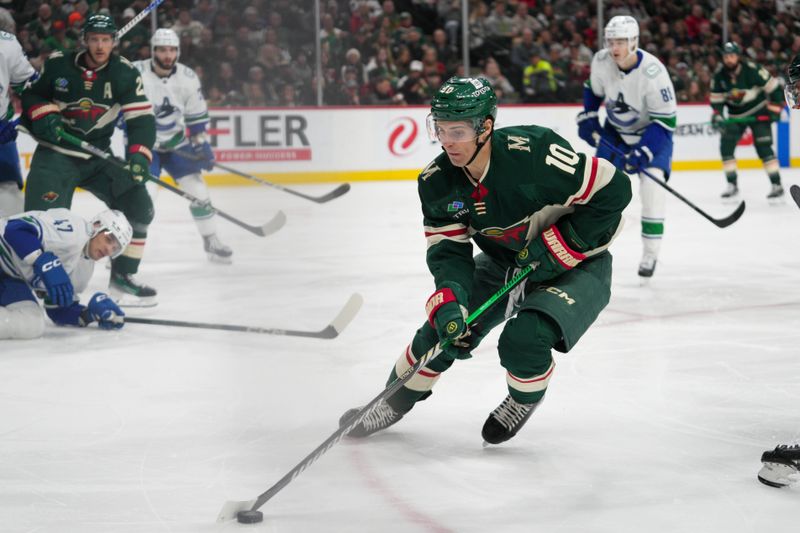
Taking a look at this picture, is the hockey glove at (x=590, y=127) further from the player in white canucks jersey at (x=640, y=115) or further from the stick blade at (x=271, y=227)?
the stick blade at (x=271, y=227)

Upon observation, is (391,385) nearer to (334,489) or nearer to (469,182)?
(334,489)

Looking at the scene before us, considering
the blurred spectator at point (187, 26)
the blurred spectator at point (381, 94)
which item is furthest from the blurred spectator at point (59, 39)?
the blurred spectator at point (381, 94)

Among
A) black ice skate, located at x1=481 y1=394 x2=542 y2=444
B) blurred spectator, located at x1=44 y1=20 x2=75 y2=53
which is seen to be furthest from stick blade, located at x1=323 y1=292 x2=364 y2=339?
blurred spectator, located at x1=44 y1=20 x2=75 y2=53

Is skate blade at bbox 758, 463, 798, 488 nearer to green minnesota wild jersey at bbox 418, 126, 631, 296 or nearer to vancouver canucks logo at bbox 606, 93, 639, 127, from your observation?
green minnesota wild jersey at bbox 418, 126, 631, 296

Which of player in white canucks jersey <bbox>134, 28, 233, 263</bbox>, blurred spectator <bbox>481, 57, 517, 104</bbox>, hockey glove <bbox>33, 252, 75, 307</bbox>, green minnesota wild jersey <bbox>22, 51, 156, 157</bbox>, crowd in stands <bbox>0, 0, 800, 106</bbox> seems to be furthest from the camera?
blurred spectator <bbox>481, 57, 517, 104</bbox>

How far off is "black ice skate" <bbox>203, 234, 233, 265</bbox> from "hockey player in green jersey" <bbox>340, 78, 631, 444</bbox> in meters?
3.08

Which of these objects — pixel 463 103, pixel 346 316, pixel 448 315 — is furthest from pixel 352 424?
pixel 346 316

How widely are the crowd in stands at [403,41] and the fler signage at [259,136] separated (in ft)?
0.44

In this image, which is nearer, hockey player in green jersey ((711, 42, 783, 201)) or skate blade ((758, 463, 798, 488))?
skate blade ((758, 463, 798, 488))

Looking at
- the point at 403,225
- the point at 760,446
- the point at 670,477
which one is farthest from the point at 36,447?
the point at 403,225

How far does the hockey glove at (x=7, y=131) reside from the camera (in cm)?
426

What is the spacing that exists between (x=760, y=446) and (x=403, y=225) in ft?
14.7

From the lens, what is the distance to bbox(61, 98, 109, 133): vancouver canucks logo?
4348 millimetres

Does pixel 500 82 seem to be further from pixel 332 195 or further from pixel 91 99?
pixel 91 99
